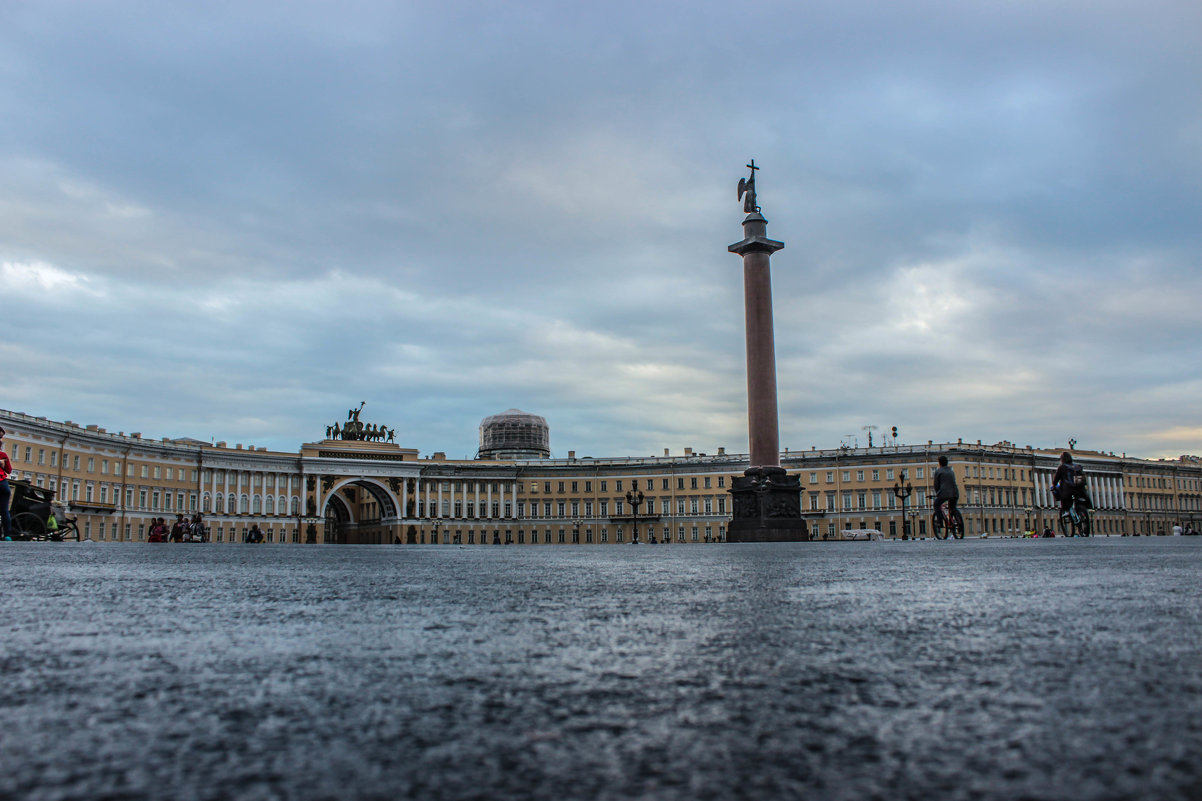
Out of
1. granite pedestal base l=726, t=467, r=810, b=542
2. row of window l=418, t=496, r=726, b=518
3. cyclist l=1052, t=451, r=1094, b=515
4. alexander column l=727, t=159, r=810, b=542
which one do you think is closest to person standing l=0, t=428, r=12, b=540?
cyclist l=1052, t=451, r=1094, b=515

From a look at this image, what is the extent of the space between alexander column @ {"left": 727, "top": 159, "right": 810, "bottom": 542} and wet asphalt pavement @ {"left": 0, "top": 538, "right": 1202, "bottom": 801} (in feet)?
109

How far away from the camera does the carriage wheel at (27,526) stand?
16641 millimetres

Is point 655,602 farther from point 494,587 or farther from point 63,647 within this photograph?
point 63,647

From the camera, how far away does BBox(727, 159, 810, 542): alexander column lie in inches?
1416

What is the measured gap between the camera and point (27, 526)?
16938 millimetres

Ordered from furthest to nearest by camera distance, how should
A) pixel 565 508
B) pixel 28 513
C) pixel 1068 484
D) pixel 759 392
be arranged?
1. pixel 565 508
2. pixel 759 392
3. pixel 1068 484
4. pixel 28 513

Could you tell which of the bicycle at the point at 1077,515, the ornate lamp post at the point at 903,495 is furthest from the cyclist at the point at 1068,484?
the ornate lamp post at the point at 903,495

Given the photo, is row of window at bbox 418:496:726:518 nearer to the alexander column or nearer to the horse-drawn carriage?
the alexander column

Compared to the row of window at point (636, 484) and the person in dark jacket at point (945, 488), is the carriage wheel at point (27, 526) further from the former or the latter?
the row of window at point (636, 484)

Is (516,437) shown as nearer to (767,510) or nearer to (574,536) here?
(574,536)

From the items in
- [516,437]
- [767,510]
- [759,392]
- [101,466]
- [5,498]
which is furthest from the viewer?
[516,437]

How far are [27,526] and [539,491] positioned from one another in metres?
90.0

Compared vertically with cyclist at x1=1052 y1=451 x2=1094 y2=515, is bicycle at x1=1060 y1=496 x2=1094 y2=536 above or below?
below

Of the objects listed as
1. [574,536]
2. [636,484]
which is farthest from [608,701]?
[574,536]
